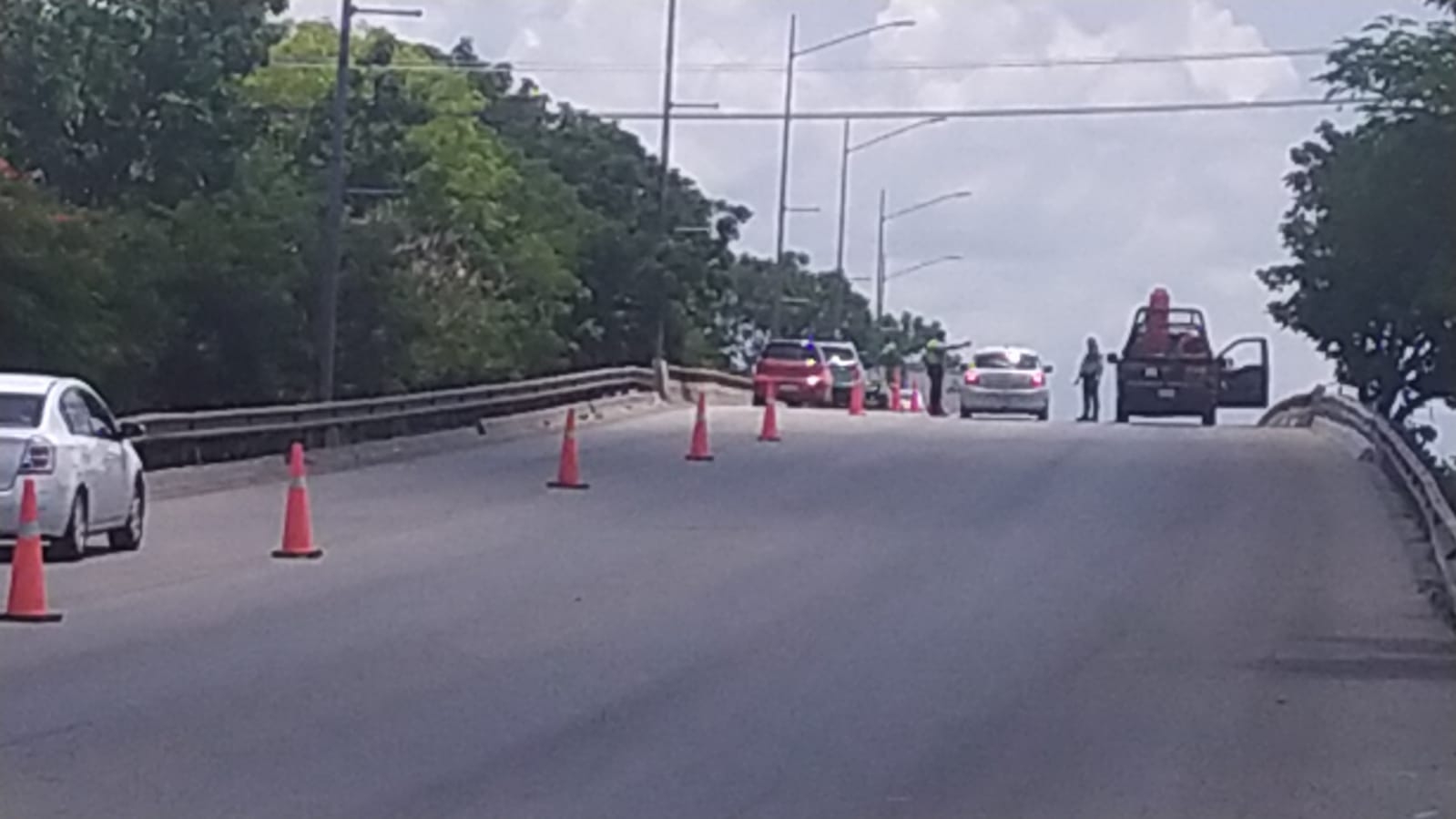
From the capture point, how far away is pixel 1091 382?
2409 inches

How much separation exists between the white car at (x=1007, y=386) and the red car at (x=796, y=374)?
3.37 meters

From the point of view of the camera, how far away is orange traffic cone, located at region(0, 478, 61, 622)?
19109 millimetres

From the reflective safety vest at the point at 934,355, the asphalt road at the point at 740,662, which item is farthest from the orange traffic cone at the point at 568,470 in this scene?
the reflective safety vest at the point at 934,355

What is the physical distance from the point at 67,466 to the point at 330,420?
15737 millimetres

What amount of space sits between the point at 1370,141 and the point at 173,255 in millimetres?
20344

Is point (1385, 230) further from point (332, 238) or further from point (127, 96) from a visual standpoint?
point (127, 96)

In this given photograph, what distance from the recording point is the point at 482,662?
1773 centimetres

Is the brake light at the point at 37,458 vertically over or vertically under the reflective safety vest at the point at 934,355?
under

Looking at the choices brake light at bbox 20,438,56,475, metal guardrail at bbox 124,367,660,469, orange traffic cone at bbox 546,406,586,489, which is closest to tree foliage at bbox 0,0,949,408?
metal guardrail at bbox 124,367,660,469

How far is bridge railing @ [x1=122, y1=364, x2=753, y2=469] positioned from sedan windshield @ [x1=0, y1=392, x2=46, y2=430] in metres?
3.85

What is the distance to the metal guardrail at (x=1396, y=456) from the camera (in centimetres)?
2302

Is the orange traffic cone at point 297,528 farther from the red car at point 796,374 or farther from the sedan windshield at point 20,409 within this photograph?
the red car at point 796,374

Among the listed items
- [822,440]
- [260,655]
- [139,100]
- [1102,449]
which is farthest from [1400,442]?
[139,100]

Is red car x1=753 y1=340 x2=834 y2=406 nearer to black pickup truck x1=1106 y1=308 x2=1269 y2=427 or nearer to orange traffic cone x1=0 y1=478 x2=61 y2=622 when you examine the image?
black pickup truck x1=1106 y1=308 x2=1269 y2=427
